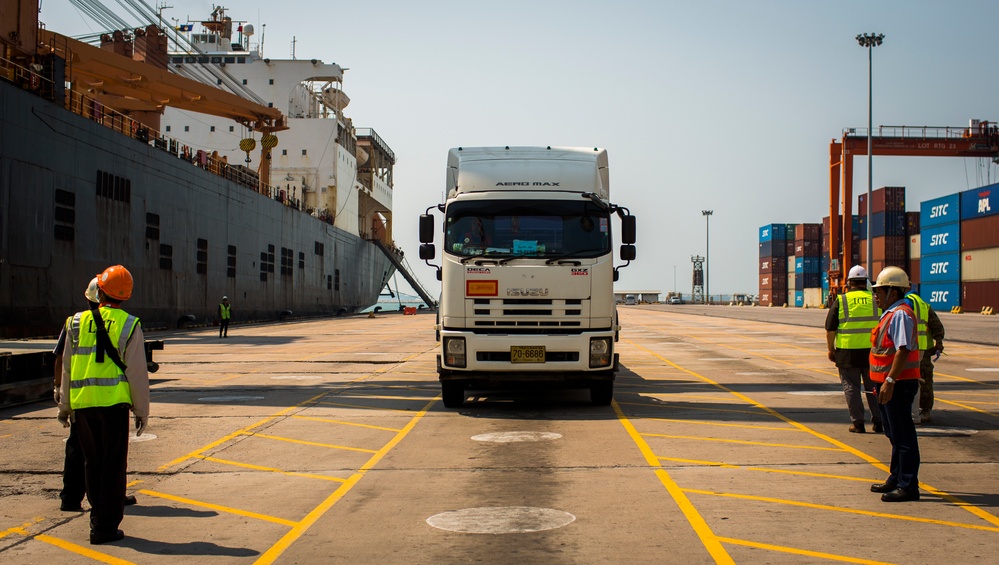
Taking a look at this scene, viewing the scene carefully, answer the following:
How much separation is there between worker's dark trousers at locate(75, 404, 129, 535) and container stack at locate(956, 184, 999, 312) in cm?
7500

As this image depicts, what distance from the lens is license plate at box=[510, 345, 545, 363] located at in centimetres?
1255

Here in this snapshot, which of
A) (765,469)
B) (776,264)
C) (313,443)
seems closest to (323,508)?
(313,443)

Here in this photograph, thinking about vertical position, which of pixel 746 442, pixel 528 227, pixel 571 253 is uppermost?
pixel 528 227

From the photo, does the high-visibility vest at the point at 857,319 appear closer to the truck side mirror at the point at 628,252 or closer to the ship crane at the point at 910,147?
the truck side mirror at the point at 628,252

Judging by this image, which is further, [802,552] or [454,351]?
[454,351]

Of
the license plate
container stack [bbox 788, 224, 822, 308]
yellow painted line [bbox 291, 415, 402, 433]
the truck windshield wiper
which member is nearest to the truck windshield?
the truck windshield wiper

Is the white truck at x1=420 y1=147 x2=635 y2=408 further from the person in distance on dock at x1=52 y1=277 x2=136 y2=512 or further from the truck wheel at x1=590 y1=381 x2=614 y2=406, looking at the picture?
the person in distance on dock at x1=52 y1=277 x2=136 y2=512

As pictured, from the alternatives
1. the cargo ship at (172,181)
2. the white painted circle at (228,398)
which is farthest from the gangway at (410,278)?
the white painted circle at (228,398)

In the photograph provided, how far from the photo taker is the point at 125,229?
35.5 m

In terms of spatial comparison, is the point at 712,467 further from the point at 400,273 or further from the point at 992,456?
the point at 400,273

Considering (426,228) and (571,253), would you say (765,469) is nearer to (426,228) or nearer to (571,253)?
(571,253)

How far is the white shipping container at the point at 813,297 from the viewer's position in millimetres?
105875

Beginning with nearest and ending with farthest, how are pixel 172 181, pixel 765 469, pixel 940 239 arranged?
pixel 765 469 < pixel 172 181 < pixel 940 239

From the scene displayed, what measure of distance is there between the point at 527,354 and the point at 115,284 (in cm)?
687
